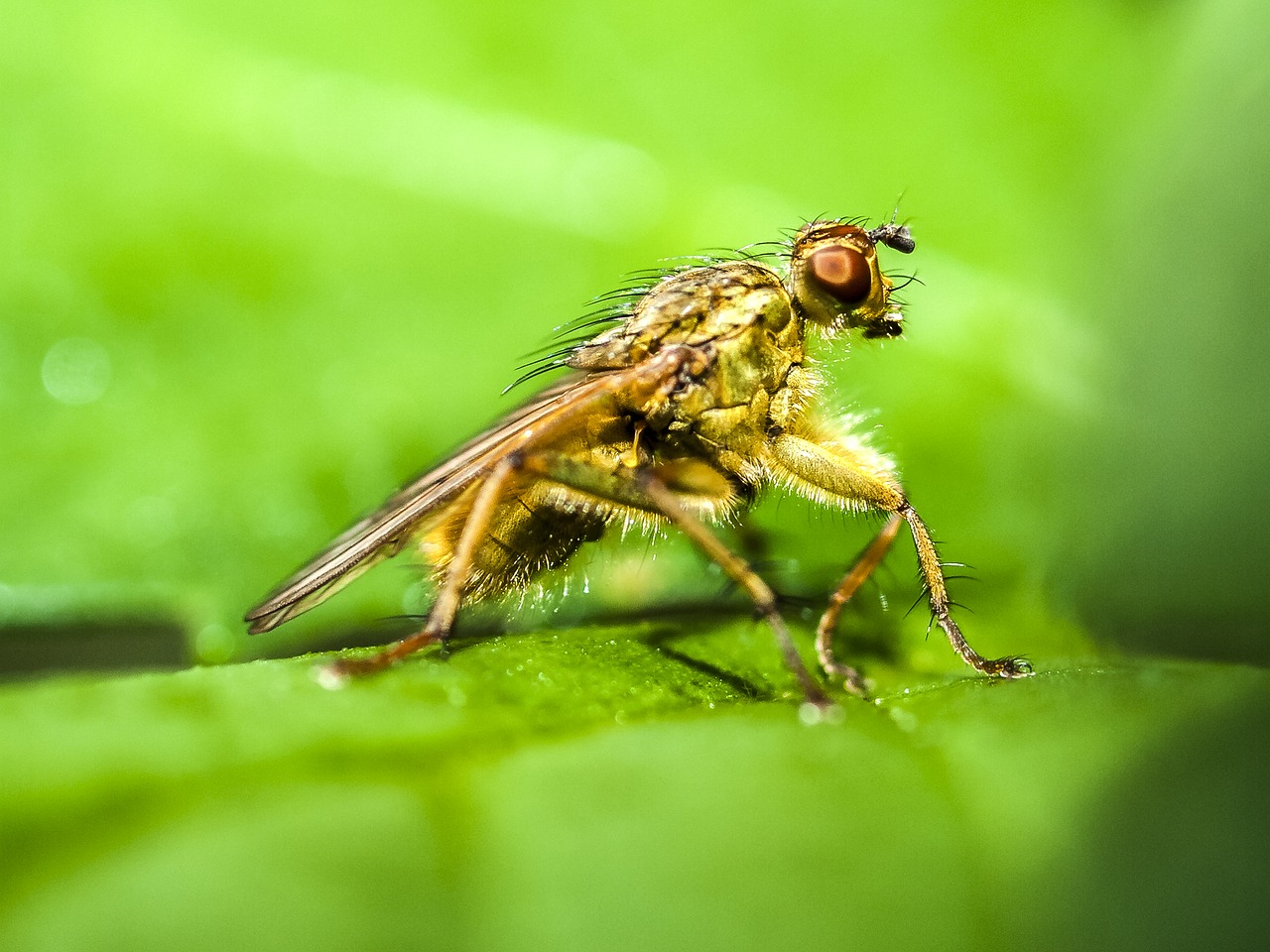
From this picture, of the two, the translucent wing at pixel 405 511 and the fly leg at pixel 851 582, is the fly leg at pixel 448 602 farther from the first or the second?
the fly leg at pixel 851 582

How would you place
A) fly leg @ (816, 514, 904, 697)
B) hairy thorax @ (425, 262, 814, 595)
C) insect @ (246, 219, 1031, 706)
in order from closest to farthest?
fly leg @ (816, 514, 904, 697) < insect @ (246, 219, 1031, 706) < hairy thorax @ (425, 262, 814, 595)

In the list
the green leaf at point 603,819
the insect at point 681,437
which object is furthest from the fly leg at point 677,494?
the green leaf at point 603,819

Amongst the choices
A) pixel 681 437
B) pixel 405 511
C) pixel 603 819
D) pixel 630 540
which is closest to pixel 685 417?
pixel 681 437

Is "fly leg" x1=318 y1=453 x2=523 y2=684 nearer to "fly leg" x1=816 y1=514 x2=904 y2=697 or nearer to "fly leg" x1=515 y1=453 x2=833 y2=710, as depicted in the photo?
"fly leg" x1=515 y1=453 x2=833 y2=710

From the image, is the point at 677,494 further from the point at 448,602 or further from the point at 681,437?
the point at 448,602

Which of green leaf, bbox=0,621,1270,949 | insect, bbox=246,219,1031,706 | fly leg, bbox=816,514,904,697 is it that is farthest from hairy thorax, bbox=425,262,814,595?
green leaf, bbox=0,621,1270,949

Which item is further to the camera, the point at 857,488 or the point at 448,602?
the point at 857,488
